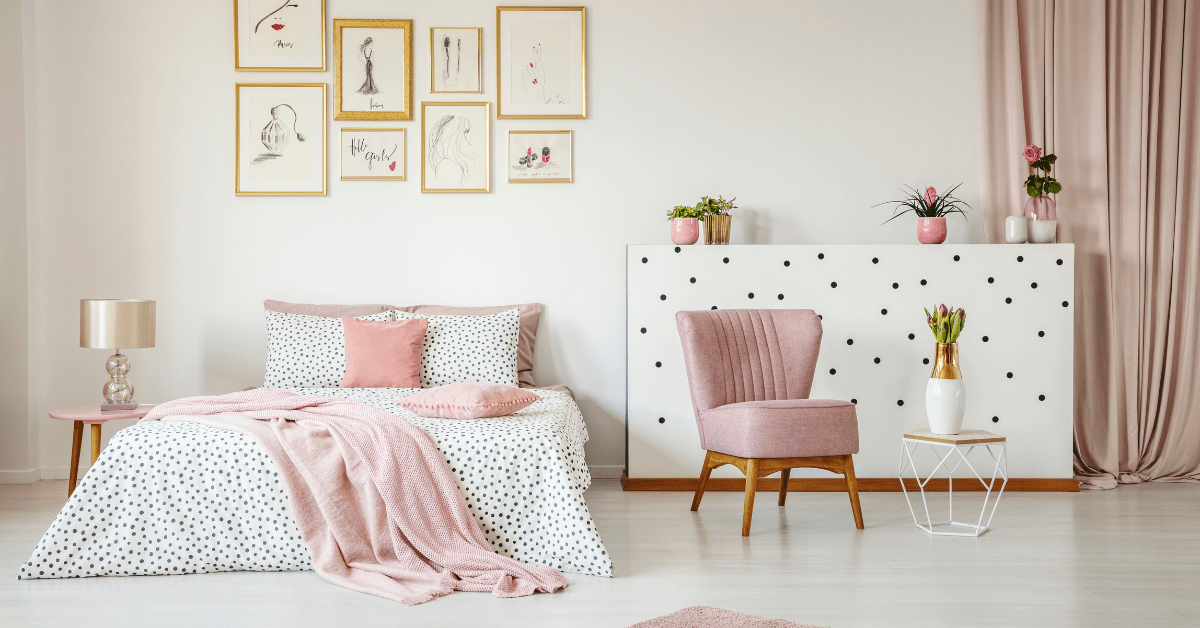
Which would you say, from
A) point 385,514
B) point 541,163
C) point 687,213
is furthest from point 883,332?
point 385,514

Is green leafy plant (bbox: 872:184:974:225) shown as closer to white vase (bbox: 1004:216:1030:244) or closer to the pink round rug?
white vase (bbox: 1004:216:1030:244)

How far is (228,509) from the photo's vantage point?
2.55m

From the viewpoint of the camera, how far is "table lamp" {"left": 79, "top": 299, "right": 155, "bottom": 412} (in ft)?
11.6

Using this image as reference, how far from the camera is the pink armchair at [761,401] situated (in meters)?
3.09

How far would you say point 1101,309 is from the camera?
4117 mm

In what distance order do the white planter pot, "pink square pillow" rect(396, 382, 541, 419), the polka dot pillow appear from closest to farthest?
"pink square pillow" rect(396, 382, 541, 419), the white planter pot, the polka dot pillow

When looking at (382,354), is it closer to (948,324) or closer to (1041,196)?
(948,324)

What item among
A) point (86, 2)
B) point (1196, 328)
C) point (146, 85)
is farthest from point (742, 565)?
point (86, 2)

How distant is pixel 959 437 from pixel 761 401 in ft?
2.44

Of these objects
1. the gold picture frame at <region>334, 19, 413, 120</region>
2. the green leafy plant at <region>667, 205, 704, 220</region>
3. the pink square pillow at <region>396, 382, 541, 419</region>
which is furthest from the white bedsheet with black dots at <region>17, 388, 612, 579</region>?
the gold picture frame at <region>334, 19, 413, 120</region>

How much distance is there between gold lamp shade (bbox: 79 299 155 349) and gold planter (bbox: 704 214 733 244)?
2600 mm

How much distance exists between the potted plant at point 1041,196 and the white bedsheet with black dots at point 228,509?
2.69 m

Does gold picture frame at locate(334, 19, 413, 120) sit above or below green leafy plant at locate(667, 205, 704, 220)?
above

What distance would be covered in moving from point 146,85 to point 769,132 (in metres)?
3.17
